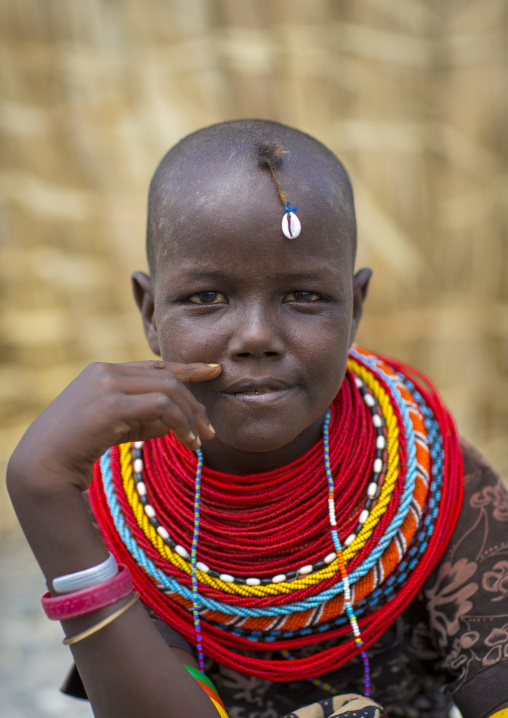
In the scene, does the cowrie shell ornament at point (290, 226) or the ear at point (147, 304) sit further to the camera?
the ear at point (147, 304)

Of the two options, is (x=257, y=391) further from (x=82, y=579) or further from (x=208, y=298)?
(x=82, y=579)

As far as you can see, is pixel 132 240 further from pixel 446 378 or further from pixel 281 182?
pixel 281 182

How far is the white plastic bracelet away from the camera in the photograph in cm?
127

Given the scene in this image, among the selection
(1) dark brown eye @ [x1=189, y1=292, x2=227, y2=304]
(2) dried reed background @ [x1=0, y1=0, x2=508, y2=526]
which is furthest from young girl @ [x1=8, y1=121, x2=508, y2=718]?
(2) dried reed background @ [x1=0, y1=0, x2=508, y2=526]

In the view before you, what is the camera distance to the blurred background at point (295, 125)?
3572 millimetres

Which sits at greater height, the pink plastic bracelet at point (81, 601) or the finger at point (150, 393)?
the finger at point (150, 393)

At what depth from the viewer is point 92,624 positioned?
4.20 ft

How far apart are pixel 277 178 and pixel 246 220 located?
113mm

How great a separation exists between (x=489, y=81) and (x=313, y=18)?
897mm

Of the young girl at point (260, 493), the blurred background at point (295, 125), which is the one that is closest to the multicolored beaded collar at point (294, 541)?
the young girl at point (260, 493)

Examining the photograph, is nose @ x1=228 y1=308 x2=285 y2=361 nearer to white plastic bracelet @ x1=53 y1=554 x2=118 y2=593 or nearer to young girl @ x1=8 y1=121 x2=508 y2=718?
young girl @ x1=8 y1=121 x2=508 y2=718

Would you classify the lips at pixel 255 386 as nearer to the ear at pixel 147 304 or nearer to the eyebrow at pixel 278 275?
the eyebrow at pixel 278 275

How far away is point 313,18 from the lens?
353 centimetres

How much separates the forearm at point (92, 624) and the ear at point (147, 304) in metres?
0.54
